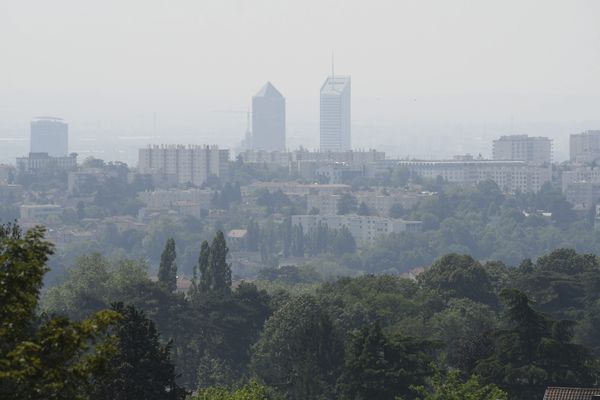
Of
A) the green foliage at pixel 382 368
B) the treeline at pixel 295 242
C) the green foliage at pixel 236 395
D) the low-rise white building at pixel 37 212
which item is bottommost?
the treeline at pixel 295 242

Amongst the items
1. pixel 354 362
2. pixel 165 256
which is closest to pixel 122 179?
pixel 165 256

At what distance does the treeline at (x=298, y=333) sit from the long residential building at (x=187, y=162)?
118612mm

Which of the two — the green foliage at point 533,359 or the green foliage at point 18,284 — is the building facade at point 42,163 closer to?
the green foliage at point 533,359

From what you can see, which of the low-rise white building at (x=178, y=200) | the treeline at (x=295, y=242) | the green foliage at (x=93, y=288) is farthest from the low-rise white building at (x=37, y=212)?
the green foliage at (x=93, y=288)

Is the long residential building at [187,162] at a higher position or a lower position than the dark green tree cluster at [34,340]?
lower

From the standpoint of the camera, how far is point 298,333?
36375mm

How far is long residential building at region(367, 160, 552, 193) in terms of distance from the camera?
563 feet

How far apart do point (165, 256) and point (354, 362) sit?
80.8 feet

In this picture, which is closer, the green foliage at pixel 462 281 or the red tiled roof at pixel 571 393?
the red tiled roof at pixel 571 393

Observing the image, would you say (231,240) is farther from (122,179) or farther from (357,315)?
(357,315)

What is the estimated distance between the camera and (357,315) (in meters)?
42.2

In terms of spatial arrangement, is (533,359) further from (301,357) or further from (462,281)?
(462,281)

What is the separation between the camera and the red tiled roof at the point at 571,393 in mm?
22406

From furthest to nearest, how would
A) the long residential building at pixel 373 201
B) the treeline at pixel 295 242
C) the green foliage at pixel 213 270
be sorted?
the long residential building at pixel 373 201 → the treeline at pixel 295 242 → the green foliage at pixel 213 270
